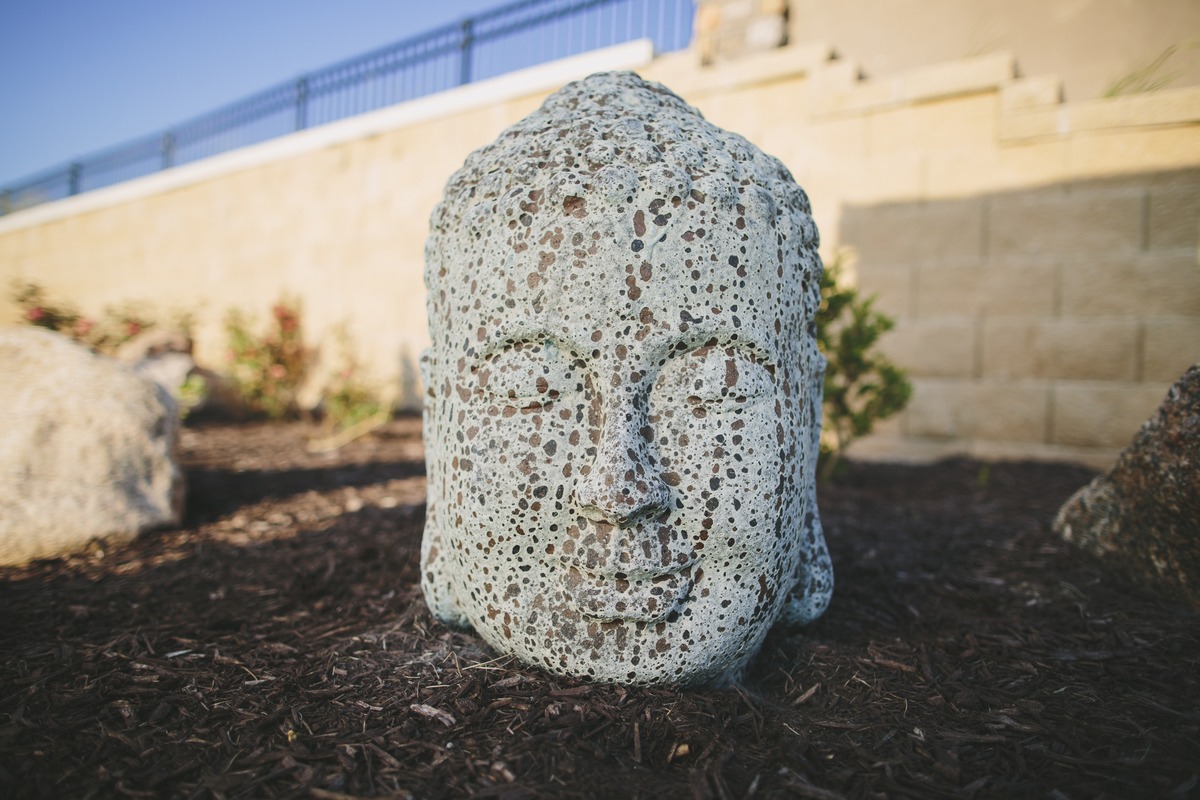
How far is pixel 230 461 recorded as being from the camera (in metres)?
5.73

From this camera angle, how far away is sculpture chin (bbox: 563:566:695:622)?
169 cm

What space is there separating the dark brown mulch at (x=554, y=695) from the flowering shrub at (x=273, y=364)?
228 inches

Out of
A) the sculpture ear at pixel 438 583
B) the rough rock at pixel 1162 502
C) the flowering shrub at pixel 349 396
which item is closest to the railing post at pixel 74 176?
the flowering shrub at pixel 349 396

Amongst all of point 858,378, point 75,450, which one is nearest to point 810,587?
point 858,378

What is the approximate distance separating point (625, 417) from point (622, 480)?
0.17m

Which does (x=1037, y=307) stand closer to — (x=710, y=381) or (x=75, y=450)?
(x=710, y=381)

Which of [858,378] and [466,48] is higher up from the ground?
[466,48]

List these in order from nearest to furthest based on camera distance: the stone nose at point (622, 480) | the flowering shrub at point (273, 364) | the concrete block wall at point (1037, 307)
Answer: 1. the stone nose at point (622, 480)
2. the concrete block wall at point (1037, 307)
3. the flowering shrub at point (273, 364)

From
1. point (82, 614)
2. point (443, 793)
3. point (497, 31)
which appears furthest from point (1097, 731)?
point (497, 31)

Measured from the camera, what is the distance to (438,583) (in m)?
2.14

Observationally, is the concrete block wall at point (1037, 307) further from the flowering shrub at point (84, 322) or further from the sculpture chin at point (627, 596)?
the flowering shrub at point (84, 322)

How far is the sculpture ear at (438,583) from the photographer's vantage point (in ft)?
7.02

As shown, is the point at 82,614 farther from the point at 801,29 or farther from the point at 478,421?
the point at 801,29

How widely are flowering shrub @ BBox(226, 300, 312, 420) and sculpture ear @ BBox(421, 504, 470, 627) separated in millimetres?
7243
